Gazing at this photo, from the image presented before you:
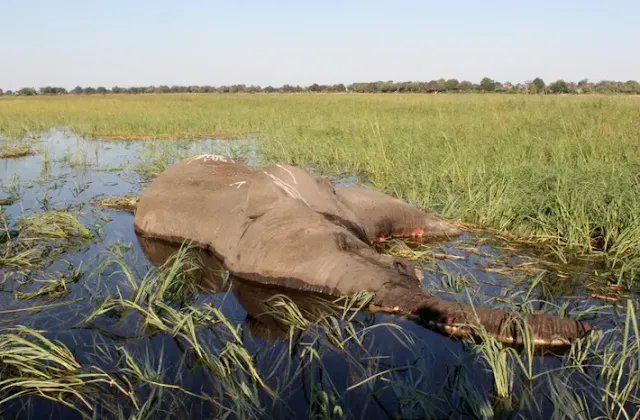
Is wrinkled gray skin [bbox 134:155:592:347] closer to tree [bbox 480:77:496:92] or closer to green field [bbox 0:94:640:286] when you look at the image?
green field [bbox 0:94:640:286]

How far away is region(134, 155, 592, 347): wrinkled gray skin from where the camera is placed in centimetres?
361

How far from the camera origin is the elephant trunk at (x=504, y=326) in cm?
335

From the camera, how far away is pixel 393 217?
6215 mm

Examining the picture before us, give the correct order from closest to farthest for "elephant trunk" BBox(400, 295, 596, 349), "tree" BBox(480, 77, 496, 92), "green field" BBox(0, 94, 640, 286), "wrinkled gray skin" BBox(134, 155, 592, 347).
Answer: "elephant trunk" BBox(400, 295, 596, 349) < "wrinkled gray skin" BBox(134, 155, 592, 347) < "green field" BBox(0, 94, 640, 286) < "tree" BBox(480, 77, 496, 92)

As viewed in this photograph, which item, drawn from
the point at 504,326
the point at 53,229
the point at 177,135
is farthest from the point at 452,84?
the point at 504,326

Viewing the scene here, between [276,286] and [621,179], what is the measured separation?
3858 mm

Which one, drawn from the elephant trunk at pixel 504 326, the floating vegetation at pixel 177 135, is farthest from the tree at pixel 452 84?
the elephant trunk at pixel 504 326

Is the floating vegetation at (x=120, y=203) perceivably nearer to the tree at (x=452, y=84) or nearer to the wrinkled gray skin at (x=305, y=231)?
the wrinkled gray skin at (x=305, y=231)

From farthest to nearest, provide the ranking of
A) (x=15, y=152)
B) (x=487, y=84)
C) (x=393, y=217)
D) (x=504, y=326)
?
(x=487, y=84) < (x=15, y=152) < (x=393, y=217) < (x=504, y=326)

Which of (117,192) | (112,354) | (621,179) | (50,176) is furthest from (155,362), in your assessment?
(50,176)

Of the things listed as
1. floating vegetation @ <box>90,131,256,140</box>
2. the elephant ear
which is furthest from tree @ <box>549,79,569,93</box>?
the elephant ear

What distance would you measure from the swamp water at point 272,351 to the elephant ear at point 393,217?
530 mm

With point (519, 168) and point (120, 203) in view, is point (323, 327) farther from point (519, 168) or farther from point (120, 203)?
point (120, 203)

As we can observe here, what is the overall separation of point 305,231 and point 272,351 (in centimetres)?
136
